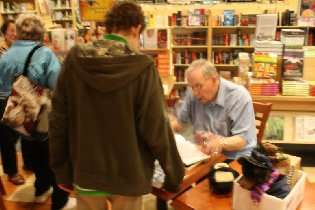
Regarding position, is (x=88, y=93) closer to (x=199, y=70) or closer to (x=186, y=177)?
(x=186, y=177)

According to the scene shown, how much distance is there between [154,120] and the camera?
4.00 ft

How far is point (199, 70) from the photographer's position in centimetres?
203

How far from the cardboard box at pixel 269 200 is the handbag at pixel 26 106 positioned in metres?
1.41

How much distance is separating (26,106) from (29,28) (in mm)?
511

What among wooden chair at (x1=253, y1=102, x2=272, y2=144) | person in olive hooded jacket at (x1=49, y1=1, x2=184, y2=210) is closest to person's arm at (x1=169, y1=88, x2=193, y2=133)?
wooden chair at (x1=253, y1=102, x2=272, y2=144)

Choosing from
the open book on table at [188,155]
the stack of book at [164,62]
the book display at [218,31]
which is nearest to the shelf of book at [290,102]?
the stack of book at [164,62]

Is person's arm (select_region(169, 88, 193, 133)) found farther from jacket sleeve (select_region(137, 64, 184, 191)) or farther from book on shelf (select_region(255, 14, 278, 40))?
book on shelf (select_region(255, 14, 278, 40))

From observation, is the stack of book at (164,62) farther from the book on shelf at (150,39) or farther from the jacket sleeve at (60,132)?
the jacket sleeve at (60,132)

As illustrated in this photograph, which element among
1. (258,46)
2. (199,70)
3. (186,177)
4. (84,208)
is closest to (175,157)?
(186,177)

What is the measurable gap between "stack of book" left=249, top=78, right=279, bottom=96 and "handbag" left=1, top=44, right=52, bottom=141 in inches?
72.5

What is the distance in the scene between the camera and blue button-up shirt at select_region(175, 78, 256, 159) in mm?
2041

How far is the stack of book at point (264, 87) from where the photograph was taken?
10.2ft

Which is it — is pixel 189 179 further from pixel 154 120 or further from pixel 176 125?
pixel 176 125

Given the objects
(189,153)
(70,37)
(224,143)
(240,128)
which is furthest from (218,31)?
(189,153)
